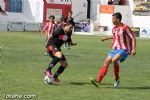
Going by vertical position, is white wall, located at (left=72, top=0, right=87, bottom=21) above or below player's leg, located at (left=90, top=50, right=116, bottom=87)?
above

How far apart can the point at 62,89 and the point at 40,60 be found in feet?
25.6

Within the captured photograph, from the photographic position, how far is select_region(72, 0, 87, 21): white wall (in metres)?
68.0

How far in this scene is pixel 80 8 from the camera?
6900 cm

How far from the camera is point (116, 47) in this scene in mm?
13320

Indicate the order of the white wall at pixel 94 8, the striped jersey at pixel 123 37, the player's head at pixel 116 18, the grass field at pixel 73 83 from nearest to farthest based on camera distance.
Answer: the grass field at pixel 73 83 → the player's head at pixel 116 18 → the striped jersey at pixel 123 37 → the white wall at pixel 94 8

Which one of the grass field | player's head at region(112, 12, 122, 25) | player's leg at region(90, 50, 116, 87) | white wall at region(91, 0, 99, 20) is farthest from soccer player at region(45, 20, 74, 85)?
white wall at region(91, 0, 99, 20)

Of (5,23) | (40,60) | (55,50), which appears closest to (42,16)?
(5,23)

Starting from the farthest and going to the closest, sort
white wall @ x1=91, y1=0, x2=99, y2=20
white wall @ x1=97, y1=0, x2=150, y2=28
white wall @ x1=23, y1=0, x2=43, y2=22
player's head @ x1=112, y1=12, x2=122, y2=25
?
white wall @ x1=91, y1=0, x2=99, y2=20
white wall @ x1=23, y1=0, x2=43, y2=22
white wall @ x1=97, y1=0, x2=150, y2=28
player's head @ x1=112, y1=12, x2=122, y2=25

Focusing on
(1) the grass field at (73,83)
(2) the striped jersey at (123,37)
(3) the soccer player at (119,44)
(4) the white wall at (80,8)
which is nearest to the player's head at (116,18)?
(3) the soccer player at (119,44)

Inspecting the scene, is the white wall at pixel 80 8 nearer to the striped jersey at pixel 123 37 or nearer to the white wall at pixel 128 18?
the white wall at pixel 128 18

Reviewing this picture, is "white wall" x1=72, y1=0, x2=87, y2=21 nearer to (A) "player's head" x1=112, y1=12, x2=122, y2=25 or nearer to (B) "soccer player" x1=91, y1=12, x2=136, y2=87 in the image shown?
(B) "soccer player" x1=91, y1=12, x2=136, y2=87

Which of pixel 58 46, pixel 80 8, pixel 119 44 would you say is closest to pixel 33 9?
pixel 80 8

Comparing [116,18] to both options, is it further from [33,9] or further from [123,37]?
[33,9]

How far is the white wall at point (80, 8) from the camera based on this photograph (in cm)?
6800
